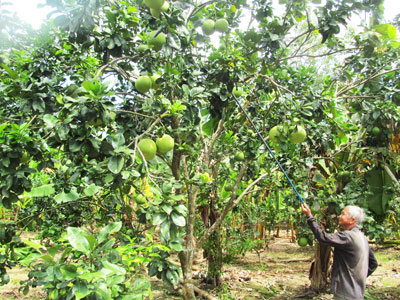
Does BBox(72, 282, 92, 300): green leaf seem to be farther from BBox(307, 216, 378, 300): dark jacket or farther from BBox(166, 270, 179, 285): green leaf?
BBox(307, 216, 378, 300): dark jacket

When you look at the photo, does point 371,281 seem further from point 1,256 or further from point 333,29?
point 1,256

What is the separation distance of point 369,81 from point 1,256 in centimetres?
364

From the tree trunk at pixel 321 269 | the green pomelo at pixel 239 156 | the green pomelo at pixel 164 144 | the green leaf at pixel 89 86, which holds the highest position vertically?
the green leaf at pixel 89 86

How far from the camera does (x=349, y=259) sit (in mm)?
2365

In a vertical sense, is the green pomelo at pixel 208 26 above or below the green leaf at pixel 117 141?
above

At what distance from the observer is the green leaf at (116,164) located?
1413 millimetres

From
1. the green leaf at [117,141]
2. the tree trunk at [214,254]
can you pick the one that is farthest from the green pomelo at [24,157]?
the tree trunk at [214,254]

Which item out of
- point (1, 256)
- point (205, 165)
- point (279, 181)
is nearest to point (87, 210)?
point (1, 256)

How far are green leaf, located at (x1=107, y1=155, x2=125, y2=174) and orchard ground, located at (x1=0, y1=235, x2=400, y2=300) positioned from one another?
9.55ft

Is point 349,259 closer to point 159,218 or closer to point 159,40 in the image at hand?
point 159,218

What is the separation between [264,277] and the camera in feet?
17.4

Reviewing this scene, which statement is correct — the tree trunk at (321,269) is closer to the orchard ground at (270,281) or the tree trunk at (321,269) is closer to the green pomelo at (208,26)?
the orchard ground at (270,281)

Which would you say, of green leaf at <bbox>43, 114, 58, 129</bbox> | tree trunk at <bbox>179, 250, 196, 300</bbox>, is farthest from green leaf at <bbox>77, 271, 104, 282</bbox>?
tree trunk at <bbox>179, 250, 196, 300</bbox>

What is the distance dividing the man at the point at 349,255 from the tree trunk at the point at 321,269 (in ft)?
5.74
